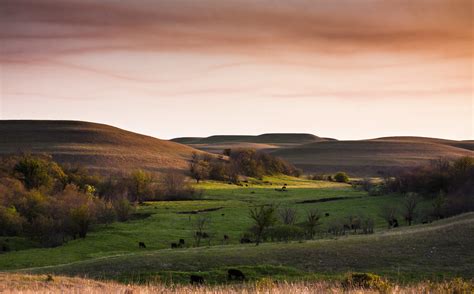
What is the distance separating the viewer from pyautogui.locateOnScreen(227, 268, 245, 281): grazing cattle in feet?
113

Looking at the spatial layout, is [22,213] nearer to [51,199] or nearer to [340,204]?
[51,199]

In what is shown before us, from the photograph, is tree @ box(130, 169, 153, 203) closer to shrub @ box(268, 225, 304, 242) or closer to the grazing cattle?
shrub @ box(268, 225, 304, 242)

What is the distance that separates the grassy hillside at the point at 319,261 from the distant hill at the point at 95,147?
332 feet

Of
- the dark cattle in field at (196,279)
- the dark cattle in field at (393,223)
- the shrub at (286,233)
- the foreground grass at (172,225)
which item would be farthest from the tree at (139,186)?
the dark cattle in field at (196,279)

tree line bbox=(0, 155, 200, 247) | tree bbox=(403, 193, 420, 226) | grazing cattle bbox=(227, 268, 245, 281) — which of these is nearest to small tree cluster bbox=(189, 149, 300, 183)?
tree line bbox=(0, 155, 200, 247)

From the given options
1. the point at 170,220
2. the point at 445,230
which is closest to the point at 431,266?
the point at 445,230

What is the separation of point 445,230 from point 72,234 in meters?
45.8

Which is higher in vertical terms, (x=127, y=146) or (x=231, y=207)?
(x=127, y=146)

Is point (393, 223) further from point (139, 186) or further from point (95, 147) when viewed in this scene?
point (95, 147)

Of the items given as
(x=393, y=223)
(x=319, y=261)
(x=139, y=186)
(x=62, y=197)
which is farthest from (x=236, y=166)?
(x=319, y=261)

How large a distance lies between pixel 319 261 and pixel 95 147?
137 metres

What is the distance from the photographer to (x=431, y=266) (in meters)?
36.4

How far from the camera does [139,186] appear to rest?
10700 cm

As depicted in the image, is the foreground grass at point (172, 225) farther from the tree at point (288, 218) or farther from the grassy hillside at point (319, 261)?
the grassy hillside at point (319, 261)
